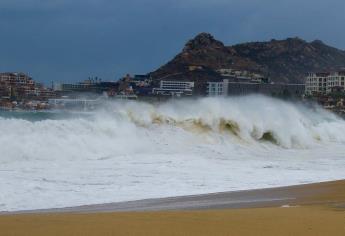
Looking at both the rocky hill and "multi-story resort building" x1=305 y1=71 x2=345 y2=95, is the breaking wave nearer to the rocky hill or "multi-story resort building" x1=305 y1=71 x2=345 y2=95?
the rocky hill

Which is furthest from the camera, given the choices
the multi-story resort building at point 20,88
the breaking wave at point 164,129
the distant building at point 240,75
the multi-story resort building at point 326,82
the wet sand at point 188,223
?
the multi-story resort building at point 326,82

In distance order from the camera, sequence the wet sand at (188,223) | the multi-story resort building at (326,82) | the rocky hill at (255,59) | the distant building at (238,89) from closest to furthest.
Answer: the wet sand at (188,223) < the distant building at (238,89) < the rocky hill at (255,59) < the multi-story resort building at (326,82)

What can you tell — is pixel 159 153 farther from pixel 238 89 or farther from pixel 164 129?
pixel 238 89

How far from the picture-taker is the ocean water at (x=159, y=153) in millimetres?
12500

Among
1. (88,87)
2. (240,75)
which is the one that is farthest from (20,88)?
(240,75)

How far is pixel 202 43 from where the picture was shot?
122 metres

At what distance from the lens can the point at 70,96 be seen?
55.5 meters

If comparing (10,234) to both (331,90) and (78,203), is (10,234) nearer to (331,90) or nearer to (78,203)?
(78,203)

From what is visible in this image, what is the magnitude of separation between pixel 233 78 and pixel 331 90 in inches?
923

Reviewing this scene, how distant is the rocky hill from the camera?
106000 millimetres

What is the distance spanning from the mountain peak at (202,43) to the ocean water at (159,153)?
82624 mm

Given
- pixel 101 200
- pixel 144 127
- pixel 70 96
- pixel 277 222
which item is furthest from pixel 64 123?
pixel 70 96

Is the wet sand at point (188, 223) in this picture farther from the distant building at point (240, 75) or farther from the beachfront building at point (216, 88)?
the distant building at point (240, 75)

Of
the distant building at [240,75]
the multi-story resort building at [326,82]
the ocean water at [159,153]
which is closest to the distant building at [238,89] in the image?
the distant building at [240,75]
